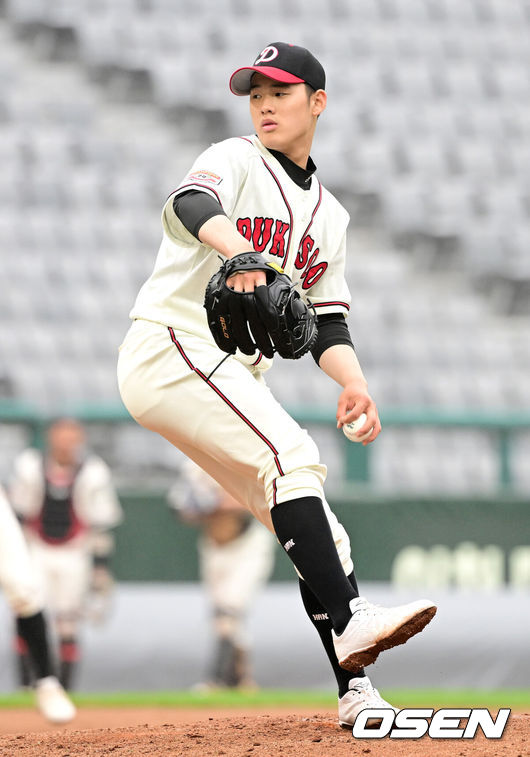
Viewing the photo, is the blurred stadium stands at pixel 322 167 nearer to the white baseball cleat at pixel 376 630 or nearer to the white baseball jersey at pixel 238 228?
the white baseball jersey at pixel 238 228

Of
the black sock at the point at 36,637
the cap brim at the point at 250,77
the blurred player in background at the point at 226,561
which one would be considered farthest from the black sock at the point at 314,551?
the blurred player in background at the point at 226,561

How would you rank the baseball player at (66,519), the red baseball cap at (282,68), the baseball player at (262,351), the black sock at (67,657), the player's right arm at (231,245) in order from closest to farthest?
the player's right arm at (231,245) < the baseball player at (262,351) < the red baseball cap at (282,68) < the black sock at (67,657) < the baseball player at (66,519)

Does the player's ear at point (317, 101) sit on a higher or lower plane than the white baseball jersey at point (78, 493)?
higher

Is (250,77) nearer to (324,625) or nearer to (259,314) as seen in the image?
(259,314)

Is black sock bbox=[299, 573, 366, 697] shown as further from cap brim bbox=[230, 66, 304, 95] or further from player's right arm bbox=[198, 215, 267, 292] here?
cap brim bbox=[230, 66, 304, 95]

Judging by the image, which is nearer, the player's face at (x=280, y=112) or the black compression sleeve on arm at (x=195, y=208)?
the black compression sleeve on arm at (x=195, y=208)

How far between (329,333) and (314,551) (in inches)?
28.6

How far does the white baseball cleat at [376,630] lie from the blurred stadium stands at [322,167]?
20.9 ft

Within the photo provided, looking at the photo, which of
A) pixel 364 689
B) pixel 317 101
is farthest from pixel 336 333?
pixel 364 689

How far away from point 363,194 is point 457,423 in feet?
10.5

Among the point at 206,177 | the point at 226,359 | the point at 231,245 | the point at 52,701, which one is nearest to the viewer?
the point at 231,245

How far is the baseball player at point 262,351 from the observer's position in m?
2.86

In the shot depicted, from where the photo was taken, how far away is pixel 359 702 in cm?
326

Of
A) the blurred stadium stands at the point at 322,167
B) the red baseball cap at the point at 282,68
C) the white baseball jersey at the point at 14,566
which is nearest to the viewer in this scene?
the red baseball cap at the point at 282,68
